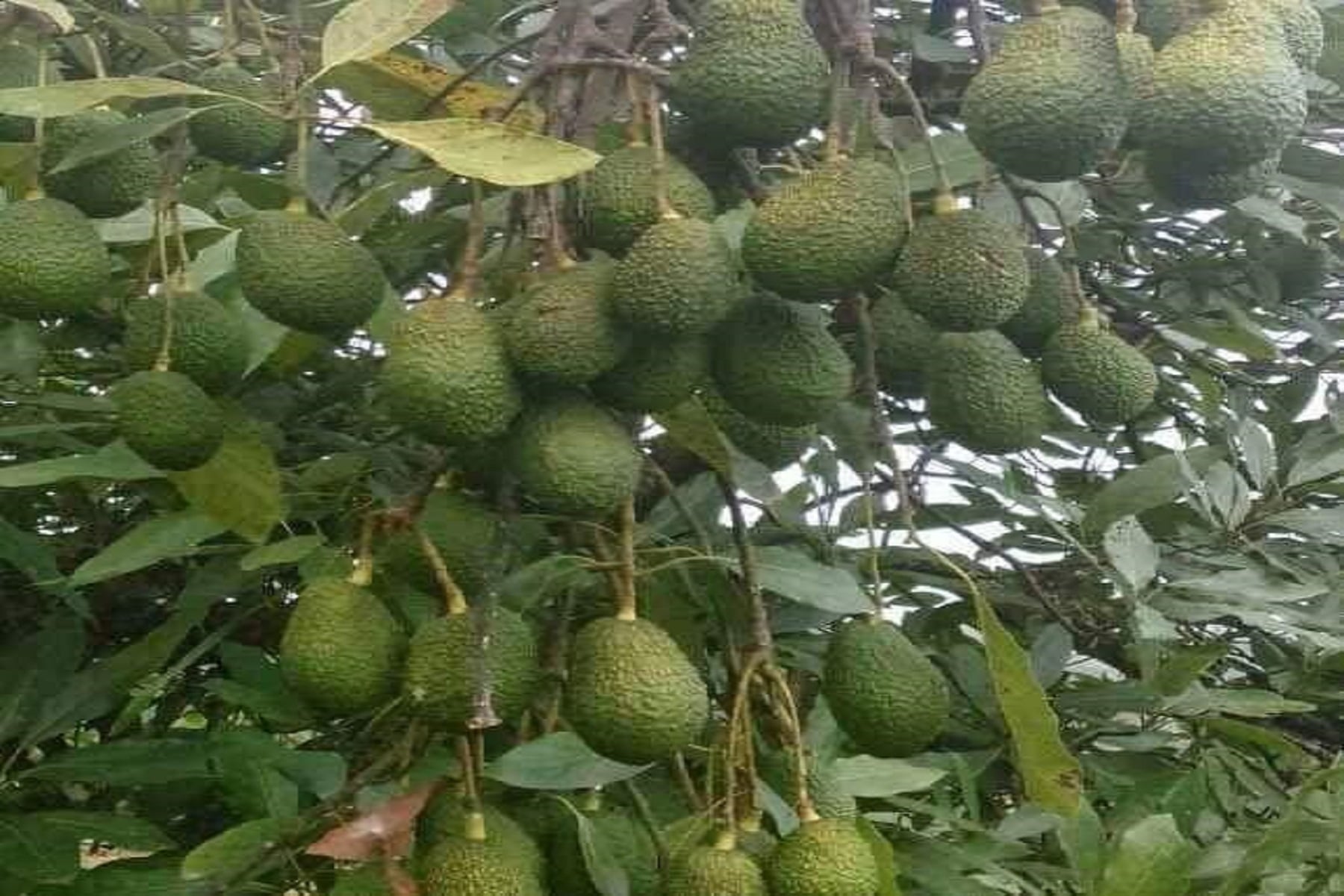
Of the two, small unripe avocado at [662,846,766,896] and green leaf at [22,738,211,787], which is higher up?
small unripe avocado at [662,846,766,896]

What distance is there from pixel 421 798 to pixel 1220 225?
1.54 meters

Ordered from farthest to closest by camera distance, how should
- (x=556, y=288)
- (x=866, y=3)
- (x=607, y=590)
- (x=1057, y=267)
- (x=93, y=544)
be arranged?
1. (x=93, y=544)
2. (x=607, y=590)
3. (x=1057, y=267)
4. (x=866, y=3)
5. (x=556, y=288)

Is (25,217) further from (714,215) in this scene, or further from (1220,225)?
(1220,225)

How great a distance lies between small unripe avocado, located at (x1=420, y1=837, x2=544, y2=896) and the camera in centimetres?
103

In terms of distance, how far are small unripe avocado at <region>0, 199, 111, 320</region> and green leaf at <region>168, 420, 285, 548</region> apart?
0.61 feet

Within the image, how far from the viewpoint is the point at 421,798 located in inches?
42.8

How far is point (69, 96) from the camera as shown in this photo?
3.59 feet

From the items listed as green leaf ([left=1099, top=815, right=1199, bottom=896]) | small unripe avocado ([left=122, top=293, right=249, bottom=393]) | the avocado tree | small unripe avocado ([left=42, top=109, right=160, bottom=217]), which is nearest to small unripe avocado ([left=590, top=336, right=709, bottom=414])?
the avocado tree

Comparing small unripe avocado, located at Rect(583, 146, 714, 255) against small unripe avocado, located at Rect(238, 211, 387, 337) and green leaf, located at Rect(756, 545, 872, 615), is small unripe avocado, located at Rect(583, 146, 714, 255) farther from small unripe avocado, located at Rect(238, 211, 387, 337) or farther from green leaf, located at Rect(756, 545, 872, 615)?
green leaf, located at Rect(756, 545, 872, 615)

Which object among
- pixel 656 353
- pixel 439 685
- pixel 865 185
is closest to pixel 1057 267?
pixel 865 185

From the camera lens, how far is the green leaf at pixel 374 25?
1167 mm

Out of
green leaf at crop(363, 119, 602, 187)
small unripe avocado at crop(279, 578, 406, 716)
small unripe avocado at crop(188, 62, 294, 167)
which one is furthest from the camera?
small unripe avocado at crop(188, 62, 294, 167)

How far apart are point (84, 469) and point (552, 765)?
0.59 metres

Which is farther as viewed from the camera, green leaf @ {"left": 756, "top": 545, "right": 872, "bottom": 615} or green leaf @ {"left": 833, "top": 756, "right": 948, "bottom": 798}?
green leaf @ {"left": 833, "top": 756, "right": 948, "bottom": 798}
